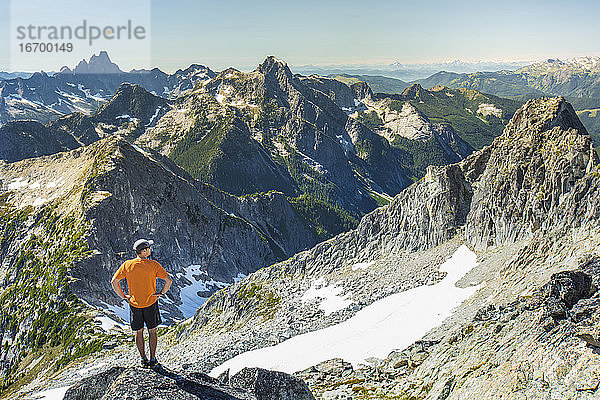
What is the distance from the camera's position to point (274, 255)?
7279 inches

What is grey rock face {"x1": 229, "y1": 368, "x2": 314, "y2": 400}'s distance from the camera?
20.0 meters

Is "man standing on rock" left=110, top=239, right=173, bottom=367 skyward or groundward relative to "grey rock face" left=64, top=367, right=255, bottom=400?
skyward

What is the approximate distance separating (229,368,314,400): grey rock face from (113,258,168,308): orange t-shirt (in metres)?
6.74

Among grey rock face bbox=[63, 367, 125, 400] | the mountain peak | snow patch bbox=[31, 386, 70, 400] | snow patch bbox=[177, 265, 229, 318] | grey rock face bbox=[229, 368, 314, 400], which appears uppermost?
the mountain peak

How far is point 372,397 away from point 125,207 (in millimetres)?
115937

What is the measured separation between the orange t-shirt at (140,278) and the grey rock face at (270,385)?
6.74 metres

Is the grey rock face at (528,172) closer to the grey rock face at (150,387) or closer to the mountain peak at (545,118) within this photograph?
the mountain peak at (545,118)

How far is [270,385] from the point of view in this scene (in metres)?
20.2

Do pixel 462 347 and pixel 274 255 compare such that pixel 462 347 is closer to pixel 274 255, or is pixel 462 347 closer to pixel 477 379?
pixel 477 379

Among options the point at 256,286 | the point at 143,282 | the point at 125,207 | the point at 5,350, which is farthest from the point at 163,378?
the point at 125,207

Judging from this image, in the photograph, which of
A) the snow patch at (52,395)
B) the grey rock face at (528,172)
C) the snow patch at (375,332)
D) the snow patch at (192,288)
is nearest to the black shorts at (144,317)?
the snow patch at (375,332)

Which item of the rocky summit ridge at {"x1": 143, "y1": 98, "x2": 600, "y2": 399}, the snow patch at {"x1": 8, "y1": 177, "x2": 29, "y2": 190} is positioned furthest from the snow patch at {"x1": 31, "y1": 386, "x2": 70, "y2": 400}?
the snow patch at {"x1": 8, "y1": 177, "x2": 29, "y2": 190}

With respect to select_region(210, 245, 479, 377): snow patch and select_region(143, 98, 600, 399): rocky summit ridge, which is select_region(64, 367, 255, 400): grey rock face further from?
select_region(210, 245, 479, 377): snow patch

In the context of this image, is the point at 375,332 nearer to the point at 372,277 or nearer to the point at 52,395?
the point at 372,277
